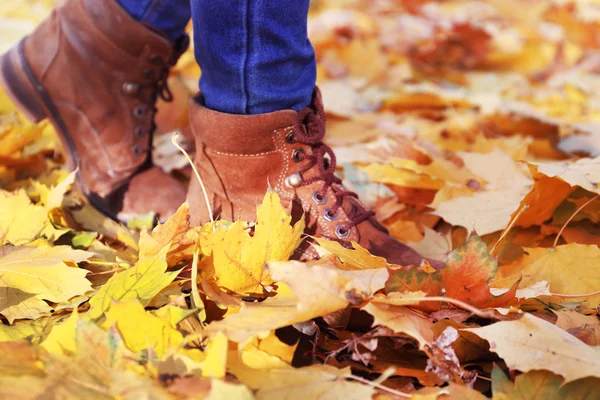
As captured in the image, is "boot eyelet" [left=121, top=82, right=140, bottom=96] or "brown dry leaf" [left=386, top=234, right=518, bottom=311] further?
"boot eyelet" [left=121, top=82, right=140, bottom=96]

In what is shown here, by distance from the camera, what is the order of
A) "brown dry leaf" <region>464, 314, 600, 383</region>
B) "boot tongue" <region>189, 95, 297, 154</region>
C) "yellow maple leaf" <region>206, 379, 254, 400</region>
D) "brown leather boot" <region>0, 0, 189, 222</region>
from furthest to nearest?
"brown leather boot" <region>0, 0, 189, 222</region>
"boot tongue" <region>189, 95, 297, 154</region>
"brown dry leaf" <region>464, 314, 600, 383</region>
"yellow maple leaf" <region>206, 379, 254, 400</region>

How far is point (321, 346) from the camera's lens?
0.79m

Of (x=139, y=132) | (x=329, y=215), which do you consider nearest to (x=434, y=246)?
(x=329, y=215)

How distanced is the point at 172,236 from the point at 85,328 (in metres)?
0.24

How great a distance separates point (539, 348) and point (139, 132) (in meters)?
1.00

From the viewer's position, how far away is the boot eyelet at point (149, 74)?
123 cm

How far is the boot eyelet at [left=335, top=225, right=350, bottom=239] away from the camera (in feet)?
Answer: 3.26

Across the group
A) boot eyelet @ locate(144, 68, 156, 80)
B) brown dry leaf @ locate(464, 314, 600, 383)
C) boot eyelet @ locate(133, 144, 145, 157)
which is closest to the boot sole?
boot eyelet @ locate(133, 144, 145, 157)

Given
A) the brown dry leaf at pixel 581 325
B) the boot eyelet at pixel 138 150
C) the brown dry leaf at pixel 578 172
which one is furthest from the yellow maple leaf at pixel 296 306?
the boot eyelet at pixel 138 150

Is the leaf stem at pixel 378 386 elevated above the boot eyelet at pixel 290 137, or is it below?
below

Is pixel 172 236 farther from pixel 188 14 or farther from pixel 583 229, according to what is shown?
pixel 583 229

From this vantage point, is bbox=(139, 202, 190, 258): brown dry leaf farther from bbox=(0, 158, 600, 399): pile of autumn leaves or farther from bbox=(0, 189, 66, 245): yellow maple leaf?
bbox=(0, 189, 66, 245): yellow maple leaf

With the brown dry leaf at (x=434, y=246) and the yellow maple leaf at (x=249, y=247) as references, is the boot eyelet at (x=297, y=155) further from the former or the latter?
the brown dry leaf at (x=434, y=246)

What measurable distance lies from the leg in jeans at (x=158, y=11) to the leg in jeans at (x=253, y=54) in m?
0.25
